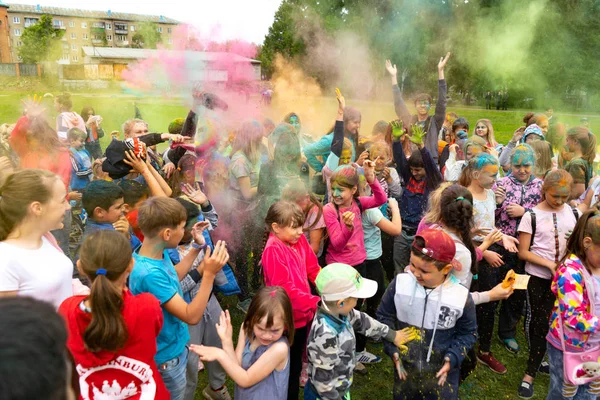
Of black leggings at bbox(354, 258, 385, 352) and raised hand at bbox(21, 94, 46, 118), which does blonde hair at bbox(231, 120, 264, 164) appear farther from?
raised hand at bbox(21, 94, 46, 118)

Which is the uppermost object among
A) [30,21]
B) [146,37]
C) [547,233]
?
[30,21]

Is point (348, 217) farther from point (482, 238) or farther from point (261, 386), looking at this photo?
point (261, 386)

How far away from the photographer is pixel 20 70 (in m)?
12.8

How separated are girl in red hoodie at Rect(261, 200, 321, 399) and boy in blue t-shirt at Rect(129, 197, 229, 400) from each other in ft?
1.94

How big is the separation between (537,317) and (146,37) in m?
6.22

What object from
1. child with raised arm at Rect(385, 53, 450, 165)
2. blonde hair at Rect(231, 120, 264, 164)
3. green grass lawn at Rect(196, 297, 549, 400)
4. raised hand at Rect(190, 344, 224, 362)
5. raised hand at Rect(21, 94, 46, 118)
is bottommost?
green grass lawn at Rect(196, 297, 549, 400)

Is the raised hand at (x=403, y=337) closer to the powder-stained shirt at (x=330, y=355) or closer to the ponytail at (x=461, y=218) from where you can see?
the powder-stained shirt at (x=330, y=355)

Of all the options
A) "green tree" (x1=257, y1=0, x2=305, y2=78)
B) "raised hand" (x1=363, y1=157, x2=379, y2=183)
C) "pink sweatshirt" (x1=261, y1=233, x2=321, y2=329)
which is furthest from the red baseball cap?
"green tree" (x1=257, y1=0, x2=305, y2=78)

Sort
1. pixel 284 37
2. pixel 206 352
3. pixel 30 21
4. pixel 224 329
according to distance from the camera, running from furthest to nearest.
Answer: pixel 30 21 < pixel 284 37 < pixel 224 329 < pixel 206 352

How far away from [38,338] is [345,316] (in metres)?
2.03

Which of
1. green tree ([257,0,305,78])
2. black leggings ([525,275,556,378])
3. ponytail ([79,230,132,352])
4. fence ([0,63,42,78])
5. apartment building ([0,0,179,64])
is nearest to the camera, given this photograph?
ponytail ([79,230,132,352])

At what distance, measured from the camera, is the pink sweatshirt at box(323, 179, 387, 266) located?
383cm

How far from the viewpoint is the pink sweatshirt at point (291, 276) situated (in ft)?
10.2

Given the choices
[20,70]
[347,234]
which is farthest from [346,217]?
[20,70]
